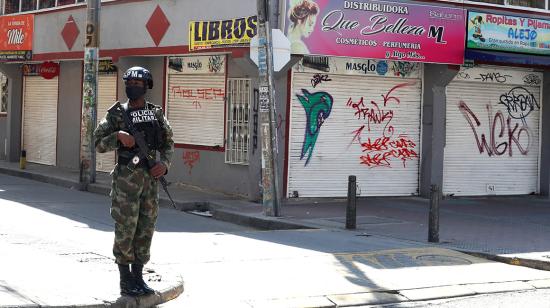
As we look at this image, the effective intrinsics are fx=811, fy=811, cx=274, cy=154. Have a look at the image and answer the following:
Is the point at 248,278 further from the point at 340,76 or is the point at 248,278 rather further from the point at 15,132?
the point at 15,132

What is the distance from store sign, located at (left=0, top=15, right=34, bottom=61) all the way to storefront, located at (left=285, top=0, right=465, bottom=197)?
10502mm

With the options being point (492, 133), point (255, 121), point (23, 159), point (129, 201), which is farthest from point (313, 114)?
point (23, 159)

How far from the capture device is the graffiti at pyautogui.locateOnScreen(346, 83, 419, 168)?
691 inches

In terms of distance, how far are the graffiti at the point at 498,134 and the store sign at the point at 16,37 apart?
12.7 meters

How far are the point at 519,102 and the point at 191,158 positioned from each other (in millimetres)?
7920

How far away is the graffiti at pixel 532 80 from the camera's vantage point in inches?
765

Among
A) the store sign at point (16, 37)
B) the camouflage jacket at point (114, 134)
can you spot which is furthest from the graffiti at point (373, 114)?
the store sign at point (16, 37)

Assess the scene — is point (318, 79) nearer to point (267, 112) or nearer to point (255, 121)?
point (255, 121)

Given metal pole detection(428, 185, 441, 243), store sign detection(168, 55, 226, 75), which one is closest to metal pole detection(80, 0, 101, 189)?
store sign detection(168, 55, 226, 75)

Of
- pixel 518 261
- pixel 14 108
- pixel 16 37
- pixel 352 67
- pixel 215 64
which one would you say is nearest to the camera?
pixel 518 261

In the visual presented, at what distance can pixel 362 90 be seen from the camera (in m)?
17.5

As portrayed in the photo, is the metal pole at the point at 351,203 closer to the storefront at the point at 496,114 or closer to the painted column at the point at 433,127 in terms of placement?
the painted column at the point at 433,127

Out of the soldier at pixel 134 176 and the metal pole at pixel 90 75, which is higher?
the metal pole at pixel 90 75

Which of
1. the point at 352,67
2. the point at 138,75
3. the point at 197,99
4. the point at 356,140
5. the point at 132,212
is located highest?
the point at 352,67
